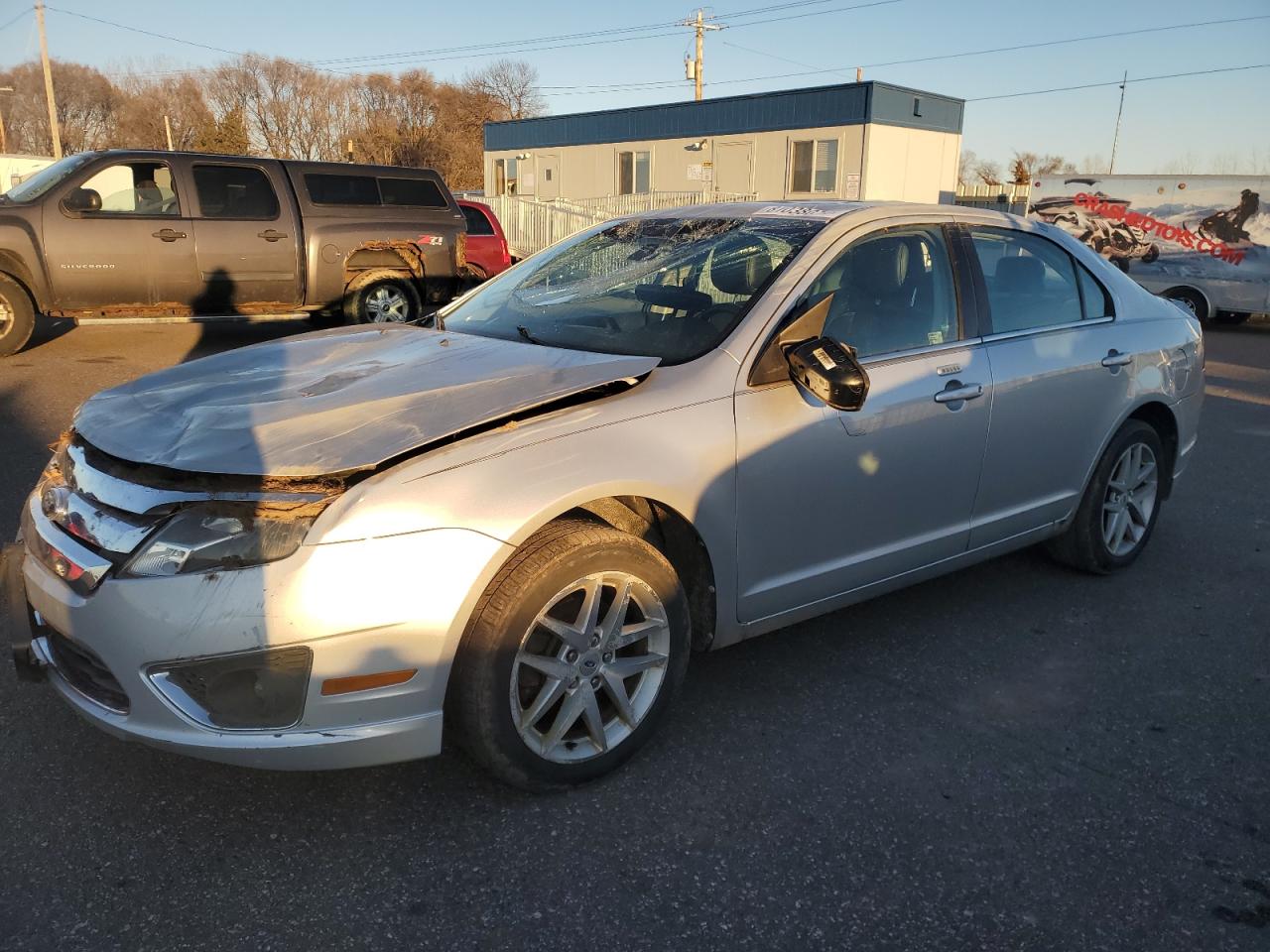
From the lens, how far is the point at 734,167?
28.4 metres

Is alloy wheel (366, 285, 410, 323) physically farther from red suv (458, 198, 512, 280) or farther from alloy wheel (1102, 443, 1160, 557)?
alloy wheel (1102, 443, 1160, 557)

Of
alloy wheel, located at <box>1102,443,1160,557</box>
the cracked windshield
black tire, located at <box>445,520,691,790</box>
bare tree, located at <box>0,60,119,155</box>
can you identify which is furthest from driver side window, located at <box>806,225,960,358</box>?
bare tree, located at <box>0,60,119,155</box>

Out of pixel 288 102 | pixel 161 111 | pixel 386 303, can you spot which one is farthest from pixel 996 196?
pixel 161 111

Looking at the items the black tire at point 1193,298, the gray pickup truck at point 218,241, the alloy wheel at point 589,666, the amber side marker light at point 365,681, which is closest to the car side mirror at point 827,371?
the alloy wheel at point 589,666

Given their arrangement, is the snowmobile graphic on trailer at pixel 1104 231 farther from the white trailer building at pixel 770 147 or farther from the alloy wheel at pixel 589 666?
the alloy wheel at pixel 589 666

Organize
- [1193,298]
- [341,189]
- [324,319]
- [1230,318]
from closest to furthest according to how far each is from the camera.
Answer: [341,189]
[324,319]
[1193,298]
[1230,318]

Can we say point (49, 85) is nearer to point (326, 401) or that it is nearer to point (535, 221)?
point (535, 221)

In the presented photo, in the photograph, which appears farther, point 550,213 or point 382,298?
point 550,213

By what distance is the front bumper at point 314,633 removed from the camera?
2.39m

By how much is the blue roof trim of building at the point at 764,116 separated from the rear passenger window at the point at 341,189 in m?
17.3

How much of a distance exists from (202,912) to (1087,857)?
2242 mm

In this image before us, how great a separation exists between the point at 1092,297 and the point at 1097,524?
3.36 feet

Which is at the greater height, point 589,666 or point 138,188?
point 138,188

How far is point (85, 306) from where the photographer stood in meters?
9.73
